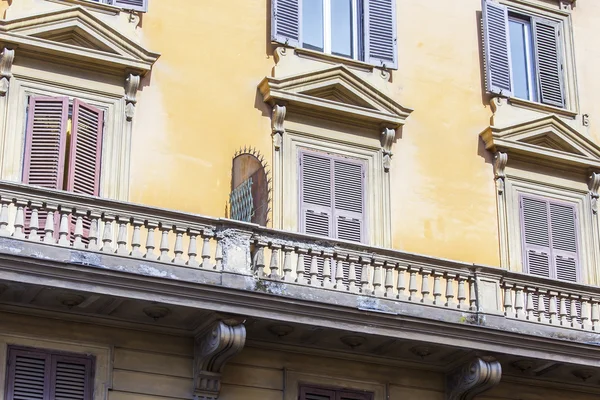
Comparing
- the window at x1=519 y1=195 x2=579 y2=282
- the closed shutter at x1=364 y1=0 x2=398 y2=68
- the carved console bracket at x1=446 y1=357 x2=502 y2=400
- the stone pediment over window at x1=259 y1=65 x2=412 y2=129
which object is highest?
the closed shutter at x1=364 y1=0 x2=398 y2=68

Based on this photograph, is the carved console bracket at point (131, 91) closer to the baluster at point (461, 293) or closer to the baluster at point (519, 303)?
the baluster at point (461, 293)

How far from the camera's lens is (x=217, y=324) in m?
16.8

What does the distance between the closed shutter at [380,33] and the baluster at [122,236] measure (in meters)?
5.59

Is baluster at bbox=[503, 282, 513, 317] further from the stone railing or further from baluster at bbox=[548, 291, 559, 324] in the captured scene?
baluster at bbox=[548, 291, 559, 324]

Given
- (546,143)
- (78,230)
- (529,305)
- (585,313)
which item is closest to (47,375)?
(78,230)

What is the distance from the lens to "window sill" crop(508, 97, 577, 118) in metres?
21.7

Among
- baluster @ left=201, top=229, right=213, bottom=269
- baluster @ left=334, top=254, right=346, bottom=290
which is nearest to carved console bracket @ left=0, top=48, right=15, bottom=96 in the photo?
baluster @ left=201, top=229, right=213, bottom=269

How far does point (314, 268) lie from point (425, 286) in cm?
175

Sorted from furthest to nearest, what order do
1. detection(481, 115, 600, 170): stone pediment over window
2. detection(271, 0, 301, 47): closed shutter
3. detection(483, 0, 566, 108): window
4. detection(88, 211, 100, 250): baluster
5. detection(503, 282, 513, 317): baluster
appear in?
1. detection(483, 0, 566, 108): window
2. detection(481, 115, 600, 170): stone pediment over window
3. detection(271, 0, 301, 47): closed shutter
4. detection(503, 282, 513, 317): baluster
5. detection(88, 211, 100, 250): baluster

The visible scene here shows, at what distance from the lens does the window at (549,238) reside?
20952mm

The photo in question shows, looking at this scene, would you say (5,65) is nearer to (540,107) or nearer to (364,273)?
(364,273)

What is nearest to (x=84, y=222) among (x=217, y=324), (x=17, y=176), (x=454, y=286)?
(x=17, y=176)

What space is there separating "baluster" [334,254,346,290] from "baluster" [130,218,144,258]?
108 inches

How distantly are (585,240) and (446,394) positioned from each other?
13.8 feet
